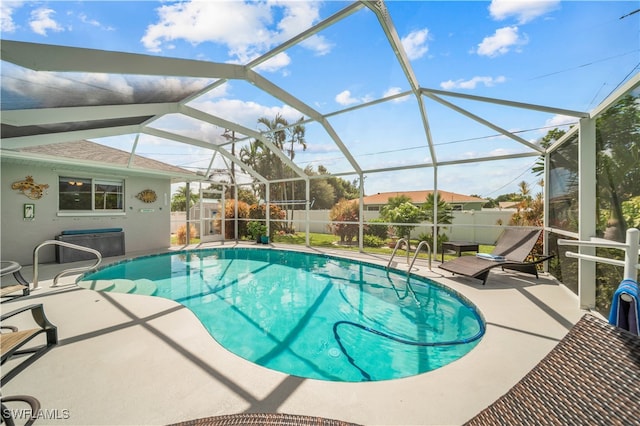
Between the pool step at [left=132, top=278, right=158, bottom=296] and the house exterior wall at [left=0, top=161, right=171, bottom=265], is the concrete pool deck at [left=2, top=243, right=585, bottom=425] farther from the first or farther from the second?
the house exterior wall at [left=0, top=161, right=171, bottom=265]

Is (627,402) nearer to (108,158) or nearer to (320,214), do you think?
(108,158)

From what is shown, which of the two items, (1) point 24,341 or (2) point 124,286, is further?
(2) point 124,286

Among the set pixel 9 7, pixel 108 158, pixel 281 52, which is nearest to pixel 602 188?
pixel 281 52

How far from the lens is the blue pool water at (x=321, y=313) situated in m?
3.29

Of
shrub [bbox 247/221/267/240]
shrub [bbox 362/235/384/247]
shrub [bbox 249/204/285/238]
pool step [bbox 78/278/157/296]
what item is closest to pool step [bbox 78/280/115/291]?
pool step [bbox 78/278/157/296]

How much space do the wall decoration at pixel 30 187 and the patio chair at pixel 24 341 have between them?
6.43 metres

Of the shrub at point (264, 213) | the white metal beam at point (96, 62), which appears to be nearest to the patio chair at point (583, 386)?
the white metal beam at point (96, 62)

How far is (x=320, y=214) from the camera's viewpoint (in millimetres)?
17031

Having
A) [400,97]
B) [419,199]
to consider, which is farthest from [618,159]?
[419,199]

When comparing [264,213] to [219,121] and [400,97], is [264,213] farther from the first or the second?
[400,97]

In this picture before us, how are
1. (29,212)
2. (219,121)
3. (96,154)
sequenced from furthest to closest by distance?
(96,154)
(29,212)
(219,121)

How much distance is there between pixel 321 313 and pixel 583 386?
12.3 feet

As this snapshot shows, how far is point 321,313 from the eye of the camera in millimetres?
4699

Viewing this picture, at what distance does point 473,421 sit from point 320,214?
51.3 ft
